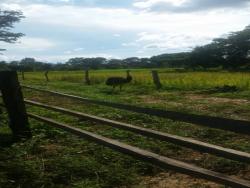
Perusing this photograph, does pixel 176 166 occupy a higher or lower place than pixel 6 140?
higher

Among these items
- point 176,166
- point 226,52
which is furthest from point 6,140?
point 226,52

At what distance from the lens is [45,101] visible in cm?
1527

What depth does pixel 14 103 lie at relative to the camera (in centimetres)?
768

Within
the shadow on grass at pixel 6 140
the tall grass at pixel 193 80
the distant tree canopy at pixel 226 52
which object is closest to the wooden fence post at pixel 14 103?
the shadow on grass at pixel 6 140

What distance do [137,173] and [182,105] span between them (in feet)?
23.4

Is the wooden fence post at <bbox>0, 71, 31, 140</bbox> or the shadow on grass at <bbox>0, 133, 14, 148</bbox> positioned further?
the wooden fence post at <bbox>0, 71, 31, 140</bbox>

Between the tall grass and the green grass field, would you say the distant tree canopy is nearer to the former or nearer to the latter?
the tall grass

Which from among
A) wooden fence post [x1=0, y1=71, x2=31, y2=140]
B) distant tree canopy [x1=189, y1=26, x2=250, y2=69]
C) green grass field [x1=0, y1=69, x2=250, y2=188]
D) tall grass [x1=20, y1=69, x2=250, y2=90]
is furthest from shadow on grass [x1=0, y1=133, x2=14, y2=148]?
distant tree canopy [x1=189, y1=26, x2=250, y2=69]

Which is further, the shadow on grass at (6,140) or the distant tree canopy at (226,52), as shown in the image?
the distant tree canopy at (226,52)

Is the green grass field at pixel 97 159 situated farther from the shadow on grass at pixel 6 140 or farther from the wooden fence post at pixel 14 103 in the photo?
the wooden fence post at pixel 14 103

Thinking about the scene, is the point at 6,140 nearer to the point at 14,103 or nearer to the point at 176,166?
the point at 14,103

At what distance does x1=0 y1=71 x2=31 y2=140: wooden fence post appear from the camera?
24.7ft

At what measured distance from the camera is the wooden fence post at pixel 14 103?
7527 millimetres

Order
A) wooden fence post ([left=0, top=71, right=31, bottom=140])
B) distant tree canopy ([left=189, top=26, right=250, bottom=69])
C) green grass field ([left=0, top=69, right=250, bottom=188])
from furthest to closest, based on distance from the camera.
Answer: distant tree canopy ([left=189, top=26, right=250, bottom=69])
wooden fence post ([left=0, top=71, right=31, bottom=140])
green grass field ([left=0, top=69, right=250, bottom=188])
